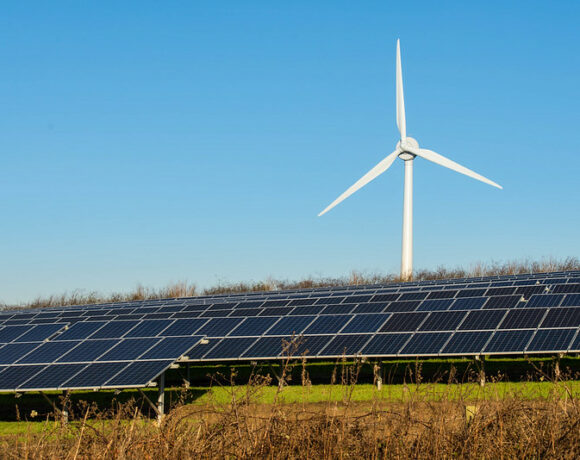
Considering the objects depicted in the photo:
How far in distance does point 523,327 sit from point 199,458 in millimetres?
17104

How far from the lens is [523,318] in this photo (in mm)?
26562

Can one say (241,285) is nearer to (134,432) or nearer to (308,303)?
(308,303)

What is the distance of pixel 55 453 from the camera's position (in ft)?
36.2

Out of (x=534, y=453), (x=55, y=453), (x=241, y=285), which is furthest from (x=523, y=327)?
(x=241, y=285)

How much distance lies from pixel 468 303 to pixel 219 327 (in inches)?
401

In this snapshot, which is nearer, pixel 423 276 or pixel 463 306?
pixel 463 306

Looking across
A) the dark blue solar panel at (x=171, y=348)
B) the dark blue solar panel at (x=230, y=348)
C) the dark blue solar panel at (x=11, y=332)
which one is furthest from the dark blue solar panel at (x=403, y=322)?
the dark blue solar panel at (x=11, y=332)

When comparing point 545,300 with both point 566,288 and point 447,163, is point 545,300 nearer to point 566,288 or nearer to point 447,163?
point 566,288

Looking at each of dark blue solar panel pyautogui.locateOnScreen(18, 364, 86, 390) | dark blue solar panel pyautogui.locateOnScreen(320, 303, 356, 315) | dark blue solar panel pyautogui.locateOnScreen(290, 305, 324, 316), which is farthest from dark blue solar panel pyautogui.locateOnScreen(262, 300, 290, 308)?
dark blue solar panel pyautogui.locateOnScreen(18, 364, 86, 390)

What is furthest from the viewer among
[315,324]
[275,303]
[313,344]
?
[275,303]

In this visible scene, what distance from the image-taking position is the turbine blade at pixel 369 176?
55406 millimetres

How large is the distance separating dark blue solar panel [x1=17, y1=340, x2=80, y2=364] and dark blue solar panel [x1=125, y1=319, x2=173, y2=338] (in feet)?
7.16

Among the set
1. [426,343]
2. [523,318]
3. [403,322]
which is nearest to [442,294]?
[403,322]

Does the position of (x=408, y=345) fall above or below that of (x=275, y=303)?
below
